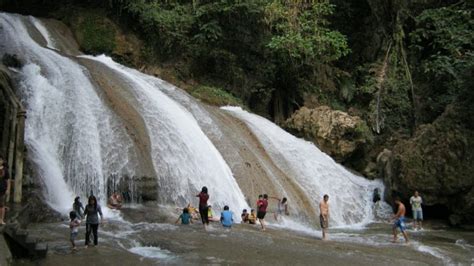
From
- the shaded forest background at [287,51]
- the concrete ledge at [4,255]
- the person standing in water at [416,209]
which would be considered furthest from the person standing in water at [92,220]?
the shaded forest background at [287,51]

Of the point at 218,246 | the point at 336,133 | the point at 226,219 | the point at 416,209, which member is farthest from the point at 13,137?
the point at 336,133

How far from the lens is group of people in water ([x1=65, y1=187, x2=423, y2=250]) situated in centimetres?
1094

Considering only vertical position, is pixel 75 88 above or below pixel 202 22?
below

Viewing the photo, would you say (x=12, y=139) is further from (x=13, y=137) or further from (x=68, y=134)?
(x=68, y=134)

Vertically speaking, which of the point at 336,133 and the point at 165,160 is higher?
the point at 336,133

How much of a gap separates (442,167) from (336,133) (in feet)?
20.0

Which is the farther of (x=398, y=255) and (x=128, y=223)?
(x=128, y=223)

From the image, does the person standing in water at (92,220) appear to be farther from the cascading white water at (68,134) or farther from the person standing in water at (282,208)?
the person standing in water at (282,208)

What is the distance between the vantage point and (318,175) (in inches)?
844

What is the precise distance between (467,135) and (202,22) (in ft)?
49.4

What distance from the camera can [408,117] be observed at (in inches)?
1106

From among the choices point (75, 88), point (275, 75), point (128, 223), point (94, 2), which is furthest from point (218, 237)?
point (94, 2)

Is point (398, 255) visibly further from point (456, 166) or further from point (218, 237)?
point (456, 166)

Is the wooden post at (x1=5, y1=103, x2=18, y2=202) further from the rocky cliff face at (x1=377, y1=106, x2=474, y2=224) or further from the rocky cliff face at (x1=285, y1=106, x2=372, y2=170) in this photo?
the rocky cliff face at (x1=285, y1=106, x2=372, y2=170)
